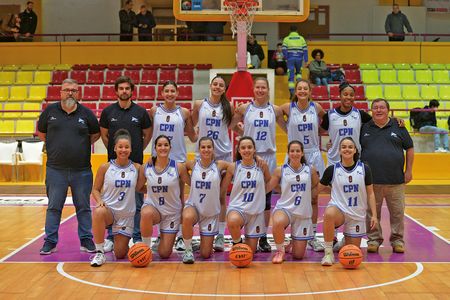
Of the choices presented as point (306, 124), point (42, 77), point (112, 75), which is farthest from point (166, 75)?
point (306, 124)

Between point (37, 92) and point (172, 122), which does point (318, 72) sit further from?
point (172, 122)

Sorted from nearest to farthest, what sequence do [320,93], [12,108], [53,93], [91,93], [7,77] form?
[320,93], [12,108], [91,93], [53,93], [7,77]

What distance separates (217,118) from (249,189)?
994 millimetres

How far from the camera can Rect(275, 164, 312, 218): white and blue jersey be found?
23.8 feet

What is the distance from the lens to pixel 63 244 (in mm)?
8070

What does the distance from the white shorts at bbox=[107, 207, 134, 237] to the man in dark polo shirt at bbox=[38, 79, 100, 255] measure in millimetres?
425

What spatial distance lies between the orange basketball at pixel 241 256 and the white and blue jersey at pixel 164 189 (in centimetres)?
81

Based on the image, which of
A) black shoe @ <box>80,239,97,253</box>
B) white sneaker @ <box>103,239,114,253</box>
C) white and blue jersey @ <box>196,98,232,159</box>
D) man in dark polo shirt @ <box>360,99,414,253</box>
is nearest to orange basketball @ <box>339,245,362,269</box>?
man in dark polo shirt @ <box>360,99,414,253</box>

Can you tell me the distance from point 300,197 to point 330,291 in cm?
142

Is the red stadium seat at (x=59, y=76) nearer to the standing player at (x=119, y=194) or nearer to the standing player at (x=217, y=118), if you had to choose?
the standing player at (x=217, y=118)

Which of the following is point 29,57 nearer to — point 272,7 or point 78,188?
point 272,7

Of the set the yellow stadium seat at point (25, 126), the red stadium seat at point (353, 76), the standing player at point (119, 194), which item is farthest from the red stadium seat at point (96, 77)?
the standing player at point (119, 194)

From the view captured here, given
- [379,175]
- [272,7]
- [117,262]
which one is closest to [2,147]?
[272,7]

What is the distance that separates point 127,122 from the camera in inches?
296
